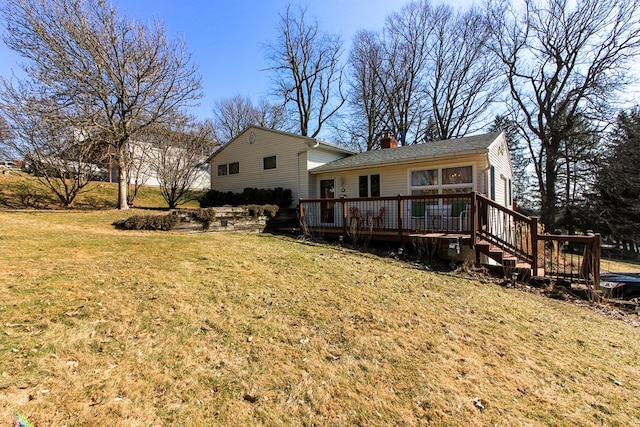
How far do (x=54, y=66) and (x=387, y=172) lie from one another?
12.0 m

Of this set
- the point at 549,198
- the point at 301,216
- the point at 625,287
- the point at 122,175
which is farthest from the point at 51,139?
the point at 549,198

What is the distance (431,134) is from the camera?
25.1 meters

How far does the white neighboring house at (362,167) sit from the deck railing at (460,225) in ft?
2.85

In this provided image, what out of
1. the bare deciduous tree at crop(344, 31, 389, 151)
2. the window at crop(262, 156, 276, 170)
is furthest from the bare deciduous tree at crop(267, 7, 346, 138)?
the window at crop(262, 156, 276, 170)

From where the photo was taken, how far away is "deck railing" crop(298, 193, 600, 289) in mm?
6719

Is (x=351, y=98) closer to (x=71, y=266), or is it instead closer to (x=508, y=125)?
(x=508, y=125)

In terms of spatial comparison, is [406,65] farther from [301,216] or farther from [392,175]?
[301,216]

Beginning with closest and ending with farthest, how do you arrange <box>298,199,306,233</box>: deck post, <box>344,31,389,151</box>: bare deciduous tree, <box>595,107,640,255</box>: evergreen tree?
1. <box>298,199,306,233</box>: deck post
2. <box>595,107,640,255</box>: evergreen tree
3. <box>344,31,389,151</box>: bare deciduous tree

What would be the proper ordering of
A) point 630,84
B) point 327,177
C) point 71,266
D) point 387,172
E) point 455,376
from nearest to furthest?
point 455,376 → point 71,266 → point 387,172 → point 327,177 → point 630,84

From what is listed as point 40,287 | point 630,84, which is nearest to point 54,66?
point 40,287

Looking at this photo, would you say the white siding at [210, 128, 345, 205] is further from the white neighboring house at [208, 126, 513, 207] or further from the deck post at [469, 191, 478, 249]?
the deck post at [469, 191, 478, 249]

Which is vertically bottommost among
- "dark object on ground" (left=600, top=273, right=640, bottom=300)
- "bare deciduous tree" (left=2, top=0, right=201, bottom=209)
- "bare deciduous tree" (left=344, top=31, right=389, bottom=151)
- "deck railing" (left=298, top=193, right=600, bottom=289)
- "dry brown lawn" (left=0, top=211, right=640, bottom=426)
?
"dark object on ground" (left=600, top=273, right=640, bottom=300)

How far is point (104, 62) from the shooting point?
10.2 metres

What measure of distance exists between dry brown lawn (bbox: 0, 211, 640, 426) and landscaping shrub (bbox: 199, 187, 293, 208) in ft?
25.1
